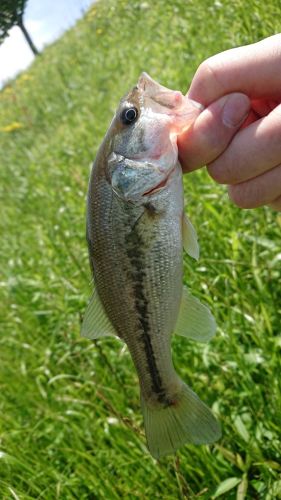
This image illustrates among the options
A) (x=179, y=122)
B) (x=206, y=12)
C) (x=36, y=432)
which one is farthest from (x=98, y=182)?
(x=206, y=12)

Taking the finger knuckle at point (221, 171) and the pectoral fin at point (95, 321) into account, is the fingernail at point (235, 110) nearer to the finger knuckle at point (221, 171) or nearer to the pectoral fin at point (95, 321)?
the finger knuckle at point (221, 171)

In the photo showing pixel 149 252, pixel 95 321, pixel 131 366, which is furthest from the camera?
pixel 131 366

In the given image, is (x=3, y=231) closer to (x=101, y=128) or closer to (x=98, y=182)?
(x=101, y=128)

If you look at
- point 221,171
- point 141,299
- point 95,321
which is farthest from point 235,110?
point 95,321

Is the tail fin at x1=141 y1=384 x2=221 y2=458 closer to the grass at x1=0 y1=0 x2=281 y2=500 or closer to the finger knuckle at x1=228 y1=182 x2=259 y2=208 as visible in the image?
the grass at x1=0 y1=0 x2=281 y2=500

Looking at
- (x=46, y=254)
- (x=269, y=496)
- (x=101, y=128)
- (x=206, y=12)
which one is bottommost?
(x=269, y=496)

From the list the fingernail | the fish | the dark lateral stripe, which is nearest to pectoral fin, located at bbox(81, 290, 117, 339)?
the fish

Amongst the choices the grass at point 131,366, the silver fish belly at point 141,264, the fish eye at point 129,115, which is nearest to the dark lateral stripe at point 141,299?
the silver fish belly at point 141,264

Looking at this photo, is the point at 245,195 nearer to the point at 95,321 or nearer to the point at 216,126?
the point at 216,126
